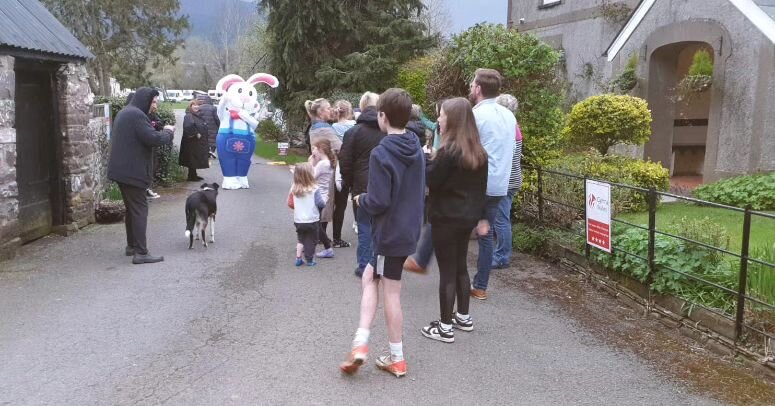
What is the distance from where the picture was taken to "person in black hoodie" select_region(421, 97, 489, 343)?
454 centimetres

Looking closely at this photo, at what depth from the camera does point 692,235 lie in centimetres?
579

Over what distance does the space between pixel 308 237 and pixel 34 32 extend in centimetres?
438

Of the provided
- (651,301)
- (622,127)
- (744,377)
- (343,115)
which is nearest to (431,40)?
(622,127)

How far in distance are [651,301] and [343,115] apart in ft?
13.8

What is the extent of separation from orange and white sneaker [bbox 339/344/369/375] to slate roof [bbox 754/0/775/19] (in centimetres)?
948

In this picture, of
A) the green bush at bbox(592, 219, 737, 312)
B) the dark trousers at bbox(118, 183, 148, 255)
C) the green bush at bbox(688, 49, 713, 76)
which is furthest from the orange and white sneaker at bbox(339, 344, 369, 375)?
the green bush at bbox(688, 49, 713, 76)

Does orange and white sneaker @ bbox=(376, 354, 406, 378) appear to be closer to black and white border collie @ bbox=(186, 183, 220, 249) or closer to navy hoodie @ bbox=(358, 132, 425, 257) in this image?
navy hoodie @ bbox=(358, 132, 425, 257)

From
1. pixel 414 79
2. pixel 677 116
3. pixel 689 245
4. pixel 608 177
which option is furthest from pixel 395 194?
pixel 414 79

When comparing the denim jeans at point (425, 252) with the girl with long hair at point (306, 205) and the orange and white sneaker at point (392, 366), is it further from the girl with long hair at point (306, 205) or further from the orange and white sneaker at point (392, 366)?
the girl with long hair at point (306, 205)

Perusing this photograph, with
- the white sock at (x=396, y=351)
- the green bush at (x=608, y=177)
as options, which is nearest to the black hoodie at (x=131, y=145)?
the white sock at (x=396, y=351)

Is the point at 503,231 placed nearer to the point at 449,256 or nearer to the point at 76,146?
the point at 449,256

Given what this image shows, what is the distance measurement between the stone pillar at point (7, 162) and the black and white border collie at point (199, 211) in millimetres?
1886

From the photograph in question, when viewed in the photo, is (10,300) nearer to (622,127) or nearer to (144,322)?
(144,322)

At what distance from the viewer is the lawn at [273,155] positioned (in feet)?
62.2
